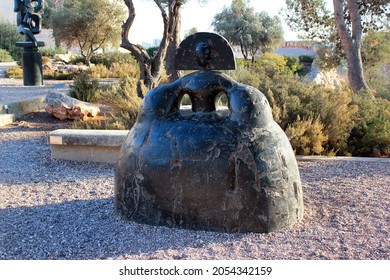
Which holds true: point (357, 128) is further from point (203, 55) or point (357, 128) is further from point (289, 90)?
point (203, 55)

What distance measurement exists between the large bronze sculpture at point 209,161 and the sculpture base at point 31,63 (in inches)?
449

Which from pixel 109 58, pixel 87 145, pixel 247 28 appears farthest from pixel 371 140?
pixel 247 28

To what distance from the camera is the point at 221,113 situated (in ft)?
12.0

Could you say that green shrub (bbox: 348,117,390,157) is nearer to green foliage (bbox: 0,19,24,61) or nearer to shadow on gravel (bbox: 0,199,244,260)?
shadow on gravel (bbox: 0,199,244,260)

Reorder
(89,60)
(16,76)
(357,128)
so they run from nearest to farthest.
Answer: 1. (357,128)
2. (16,76)
3. (89,60)

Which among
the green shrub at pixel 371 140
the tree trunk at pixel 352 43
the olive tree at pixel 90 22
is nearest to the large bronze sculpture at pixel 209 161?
the green shrub at pixel 371 140

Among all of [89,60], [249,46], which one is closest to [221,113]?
[89,60]

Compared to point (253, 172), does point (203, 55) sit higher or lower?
higher

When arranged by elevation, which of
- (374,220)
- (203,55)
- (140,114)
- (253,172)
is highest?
(203,55)

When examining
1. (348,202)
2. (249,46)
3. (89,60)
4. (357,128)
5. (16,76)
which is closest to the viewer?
(348,202)

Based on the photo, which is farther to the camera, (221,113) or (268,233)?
(221,113)

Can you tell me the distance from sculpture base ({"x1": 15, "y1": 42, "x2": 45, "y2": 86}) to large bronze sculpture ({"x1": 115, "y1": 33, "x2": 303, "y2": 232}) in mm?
11414

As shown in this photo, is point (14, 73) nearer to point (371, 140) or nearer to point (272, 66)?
point (272, 66)

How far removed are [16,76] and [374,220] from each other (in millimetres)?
19083
